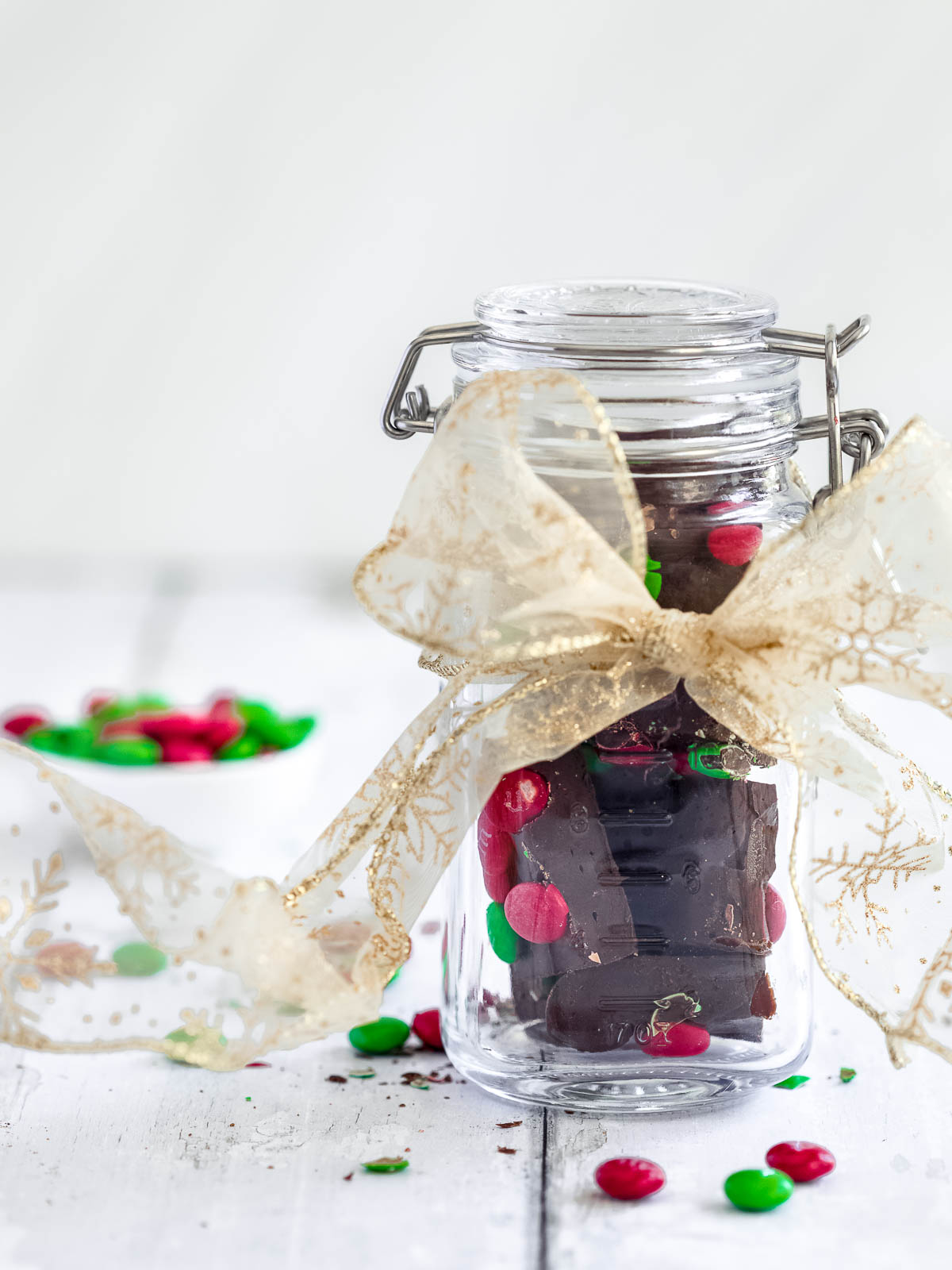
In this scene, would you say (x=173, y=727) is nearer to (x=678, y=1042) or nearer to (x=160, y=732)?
(x=160, y=732)

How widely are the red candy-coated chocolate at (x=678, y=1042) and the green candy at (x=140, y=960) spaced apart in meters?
0.24

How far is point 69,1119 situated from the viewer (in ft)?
1.88

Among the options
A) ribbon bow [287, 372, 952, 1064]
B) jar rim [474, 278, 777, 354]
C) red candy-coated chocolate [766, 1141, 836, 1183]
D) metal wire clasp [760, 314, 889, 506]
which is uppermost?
jar rim [474, 278, 777, 354]

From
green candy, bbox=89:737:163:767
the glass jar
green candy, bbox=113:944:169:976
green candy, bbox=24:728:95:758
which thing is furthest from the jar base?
green candy, bbox=24:728:95:758

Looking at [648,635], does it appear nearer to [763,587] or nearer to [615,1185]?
[763,587]

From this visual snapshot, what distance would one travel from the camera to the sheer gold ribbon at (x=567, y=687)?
50cm

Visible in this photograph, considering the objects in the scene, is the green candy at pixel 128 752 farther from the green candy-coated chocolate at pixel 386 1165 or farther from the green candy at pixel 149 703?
the green candy-coated chocolate at pixel 386 1165

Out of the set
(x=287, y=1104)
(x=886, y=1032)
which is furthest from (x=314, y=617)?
(x=886, y=1032)

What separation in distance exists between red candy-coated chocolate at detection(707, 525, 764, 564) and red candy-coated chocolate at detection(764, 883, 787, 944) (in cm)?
13

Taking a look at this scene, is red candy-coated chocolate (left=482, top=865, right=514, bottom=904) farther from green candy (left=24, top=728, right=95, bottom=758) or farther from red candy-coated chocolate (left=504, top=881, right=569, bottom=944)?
green candy (left=24, top=728, right=95, bottom=758)

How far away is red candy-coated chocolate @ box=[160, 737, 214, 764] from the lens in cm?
97

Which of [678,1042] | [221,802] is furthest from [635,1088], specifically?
[221,802]

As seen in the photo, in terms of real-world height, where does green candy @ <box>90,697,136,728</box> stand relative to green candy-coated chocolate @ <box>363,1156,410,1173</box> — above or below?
above

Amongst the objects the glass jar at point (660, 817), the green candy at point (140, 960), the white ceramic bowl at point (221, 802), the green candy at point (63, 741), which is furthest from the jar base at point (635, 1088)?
the green candy at point (63, 741)
